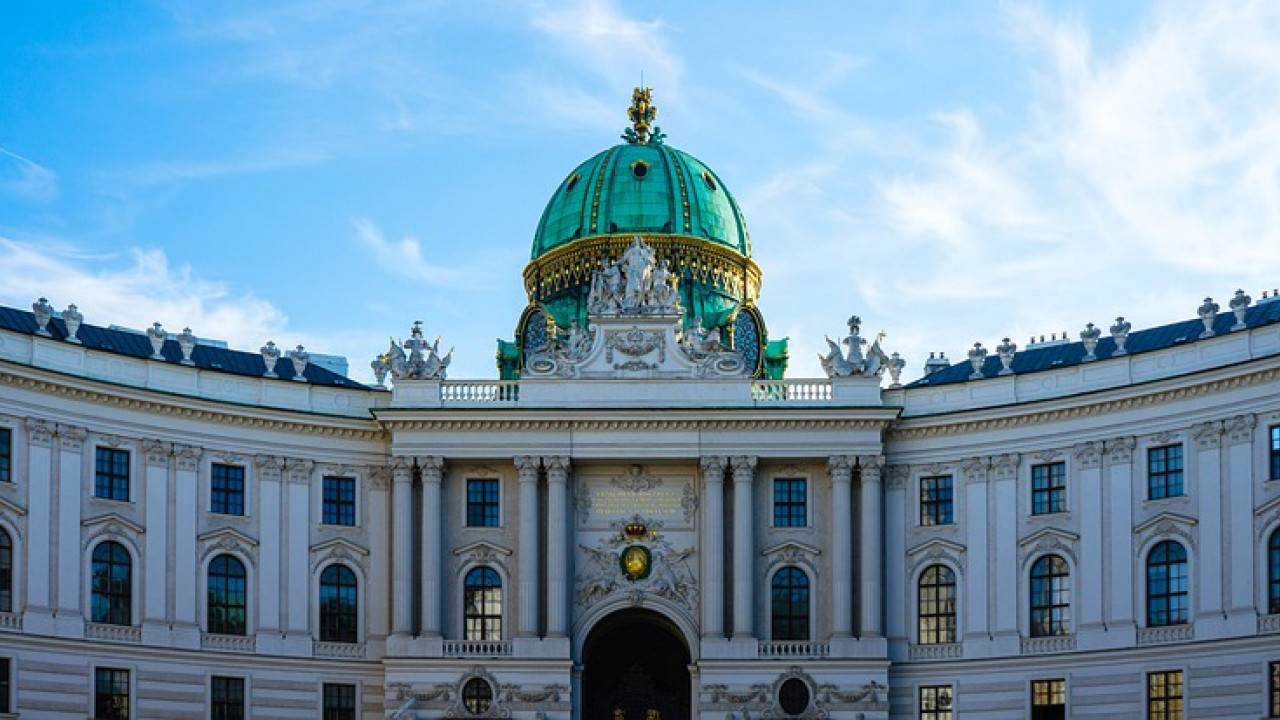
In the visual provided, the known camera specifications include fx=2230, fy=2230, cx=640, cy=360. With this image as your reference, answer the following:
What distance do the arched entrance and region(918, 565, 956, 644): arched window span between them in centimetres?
884

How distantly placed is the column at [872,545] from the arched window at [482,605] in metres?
12.7

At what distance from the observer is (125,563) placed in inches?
2901

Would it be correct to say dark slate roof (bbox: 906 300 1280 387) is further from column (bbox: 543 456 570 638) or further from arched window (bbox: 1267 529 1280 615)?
column (bbox: 543 456 570 638)

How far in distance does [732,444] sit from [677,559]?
14.7 feet

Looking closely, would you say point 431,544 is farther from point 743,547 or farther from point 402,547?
point 743,547

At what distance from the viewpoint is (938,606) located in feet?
254

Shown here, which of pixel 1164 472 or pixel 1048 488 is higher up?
pixel 1164 472

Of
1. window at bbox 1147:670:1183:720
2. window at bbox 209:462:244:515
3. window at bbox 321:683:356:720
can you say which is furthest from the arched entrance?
window at bbox 1147:670:1183:720

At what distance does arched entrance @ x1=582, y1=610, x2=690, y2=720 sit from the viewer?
3187 inches

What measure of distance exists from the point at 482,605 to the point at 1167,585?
76.8 feet

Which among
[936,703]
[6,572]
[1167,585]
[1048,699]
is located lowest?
[936,703]

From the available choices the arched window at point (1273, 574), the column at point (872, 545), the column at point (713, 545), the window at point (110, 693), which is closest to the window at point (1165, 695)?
the arched window at point (1273, 574)

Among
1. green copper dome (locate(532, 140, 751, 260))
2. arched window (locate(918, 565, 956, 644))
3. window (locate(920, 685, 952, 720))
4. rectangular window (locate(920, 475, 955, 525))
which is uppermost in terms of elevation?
green copper dome (locate(532, 140, 751, 260))

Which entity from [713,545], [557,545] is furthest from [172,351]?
[713,545]
